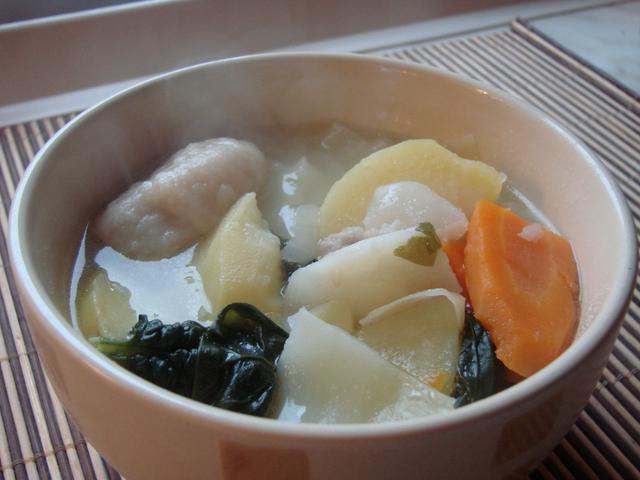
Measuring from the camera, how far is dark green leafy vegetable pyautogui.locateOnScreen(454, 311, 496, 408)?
1036 millimetres

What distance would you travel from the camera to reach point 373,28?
2.45m

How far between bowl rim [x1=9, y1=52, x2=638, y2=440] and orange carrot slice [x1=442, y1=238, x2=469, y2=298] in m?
0.26

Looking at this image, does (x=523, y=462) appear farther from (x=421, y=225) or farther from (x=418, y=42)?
(x=418, y=42)

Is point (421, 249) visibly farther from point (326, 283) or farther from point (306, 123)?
point (306, 123)

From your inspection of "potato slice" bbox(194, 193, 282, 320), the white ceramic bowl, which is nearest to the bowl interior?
the white ceramic bowl

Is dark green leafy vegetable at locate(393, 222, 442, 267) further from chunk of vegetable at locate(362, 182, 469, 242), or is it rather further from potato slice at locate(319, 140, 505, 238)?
potato slice at locate(319, 140, 505, 238)

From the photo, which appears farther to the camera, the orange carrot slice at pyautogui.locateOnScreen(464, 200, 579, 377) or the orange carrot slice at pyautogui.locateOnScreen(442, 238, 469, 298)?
the orange carrot slice at pyautogui.locateOnScreen(442, 238, 469, 298)

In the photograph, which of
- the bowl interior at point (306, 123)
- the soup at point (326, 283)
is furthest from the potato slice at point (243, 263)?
the bowl interior at point (306, 123)

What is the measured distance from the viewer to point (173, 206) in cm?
136

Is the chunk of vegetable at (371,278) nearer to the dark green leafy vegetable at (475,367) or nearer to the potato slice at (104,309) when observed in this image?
the dark green leafy vegetable at (475,367)

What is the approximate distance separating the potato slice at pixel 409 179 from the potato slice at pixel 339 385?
372 millimetres

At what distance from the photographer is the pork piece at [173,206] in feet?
4.42

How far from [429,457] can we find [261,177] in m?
0.86

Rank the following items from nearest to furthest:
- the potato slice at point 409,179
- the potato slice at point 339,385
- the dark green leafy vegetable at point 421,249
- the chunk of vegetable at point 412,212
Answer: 1. the potato slice at point 339,385
2. the dark green leafy vegetable at point 421,249
3. the chunk of vegetable at point 412,212
4. the potato slice at point 409,179
